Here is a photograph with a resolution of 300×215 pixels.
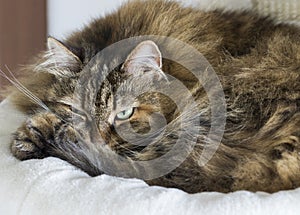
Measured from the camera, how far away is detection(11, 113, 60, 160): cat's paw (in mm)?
1191

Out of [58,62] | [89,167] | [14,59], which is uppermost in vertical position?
[58,62]

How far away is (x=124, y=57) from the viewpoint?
3.90 ft

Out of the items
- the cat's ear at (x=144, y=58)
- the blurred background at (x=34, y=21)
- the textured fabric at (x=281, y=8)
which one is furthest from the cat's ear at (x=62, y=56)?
the blurred background at (x=34, y=21)

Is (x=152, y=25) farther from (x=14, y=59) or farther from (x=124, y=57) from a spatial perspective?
(x=14, y=59)

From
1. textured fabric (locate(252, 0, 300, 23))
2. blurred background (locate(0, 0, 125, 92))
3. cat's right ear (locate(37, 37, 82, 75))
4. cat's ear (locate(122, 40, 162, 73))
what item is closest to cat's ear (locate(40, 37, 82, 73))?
cat's right ear (locate(37, 37, 82, 75))

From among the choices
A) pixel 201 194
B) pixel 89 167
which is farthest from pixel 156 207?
pixel 89 167

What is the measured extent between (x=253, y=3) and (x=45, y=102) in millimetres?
822

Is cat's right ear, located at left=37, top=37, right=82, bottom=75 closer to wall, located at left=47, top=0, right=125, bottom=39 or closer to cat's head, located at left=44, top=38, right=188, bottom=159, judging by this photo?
cat's head, located at left=44, top=38, right=188, bottom=159

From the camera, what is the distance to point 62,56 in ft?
→ 3.93

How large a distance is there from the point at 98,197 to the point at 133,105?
0.71 ft

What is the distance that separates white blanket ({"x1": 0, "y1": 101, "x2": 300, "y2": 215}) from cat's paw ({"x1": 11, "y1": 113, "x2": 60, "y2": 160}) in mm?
28

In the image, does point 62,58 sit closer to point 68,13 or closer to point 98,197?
point 98,197

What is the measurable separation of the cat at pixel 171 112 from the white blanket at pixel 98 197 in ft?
0.20

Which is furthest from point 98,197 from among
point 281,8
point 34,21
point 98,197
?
point 34,21
